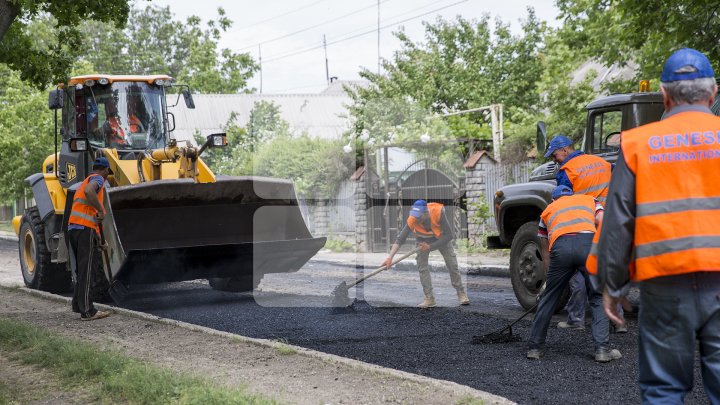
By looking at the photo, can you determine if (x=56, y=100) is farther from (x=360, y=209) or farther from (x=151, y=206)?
(x=360, y=209)

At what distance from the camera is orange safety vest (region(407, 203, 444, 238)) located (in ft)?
33.1

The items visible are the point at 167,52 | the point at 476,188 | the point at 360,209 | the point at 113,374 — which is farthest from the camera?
the point at 167,52

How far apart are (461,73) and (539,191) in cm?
1944

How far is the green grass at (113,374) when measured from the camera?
5328mm

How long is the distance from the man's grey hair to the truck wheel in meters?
10.2

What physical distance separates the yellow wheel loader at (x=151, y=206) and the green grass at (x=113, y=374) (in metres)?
2.09

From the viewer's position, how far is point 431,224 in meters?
10.2

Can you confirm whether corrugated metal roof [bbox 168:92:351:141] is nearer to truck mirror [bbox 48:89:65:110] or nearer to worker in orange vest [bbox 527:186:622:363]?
truck mirror [bbox 48:89:65:110]

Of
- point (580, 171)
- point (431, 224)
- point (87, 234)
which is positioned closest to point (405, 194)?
point (431, 224)

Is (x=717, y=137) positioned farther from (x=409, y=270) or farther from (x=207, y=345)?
(x=409, y=270)

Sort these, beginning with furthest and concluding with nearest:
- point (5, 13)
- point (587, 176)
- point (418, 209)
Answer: point (418, 209) < point (5, 13) < point (587, 176)

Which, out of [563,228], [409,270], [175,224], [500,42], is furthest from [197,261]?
[500,42]

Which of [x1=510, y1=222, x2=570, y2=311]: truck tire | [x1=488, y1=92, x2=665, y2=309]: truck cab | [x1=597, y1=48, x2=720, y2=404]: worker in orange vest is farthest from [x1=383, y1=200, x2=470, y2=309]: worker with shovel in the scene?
[x1=597, y1=48, x2=720, y2=404]: worker in orange vest

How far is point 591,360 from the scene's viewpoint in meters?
6.78
